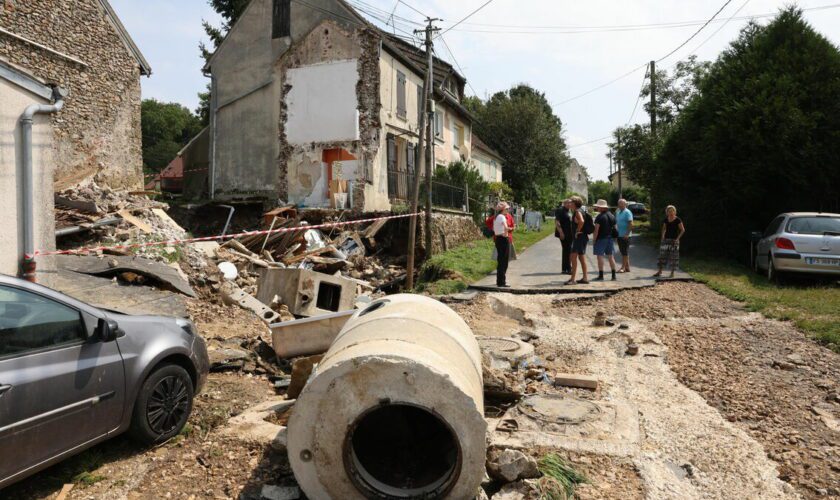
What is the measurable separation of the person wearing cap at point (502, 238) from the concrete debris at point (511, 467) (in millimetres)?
7852


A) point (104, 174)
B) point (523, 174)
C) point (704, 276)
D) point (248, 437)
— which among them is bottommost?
point (248, 437)

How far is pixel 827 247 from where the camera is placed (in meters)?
11.5

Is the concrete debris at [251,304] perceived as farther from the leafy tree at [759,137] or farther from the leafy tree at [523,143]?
the leafy tree at [523,143]

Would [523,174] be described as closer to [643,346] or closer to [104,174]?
[104,174]

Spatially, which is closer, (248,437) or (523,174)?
(248,437)

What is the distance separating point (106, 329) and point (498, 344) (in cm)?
486

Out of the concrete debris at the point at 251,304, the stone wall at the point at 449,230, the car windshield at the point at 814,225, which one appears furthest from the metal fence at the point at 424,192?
the car windshield at the point at 814,225

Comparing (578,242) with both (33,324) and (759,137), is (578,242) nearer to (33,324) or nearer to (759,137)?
(759,137)

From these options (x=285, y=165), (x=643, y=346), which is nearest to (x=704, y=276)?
(x=643, y=346)

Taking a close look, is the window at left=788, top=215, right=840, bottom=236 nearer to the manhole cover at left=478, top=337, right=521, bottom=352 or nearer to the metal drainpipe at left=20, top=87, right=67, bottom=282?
the manhole cover at left=478, top=337, right=521, bottom=352

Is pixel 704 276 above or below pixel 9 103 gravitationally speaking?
below

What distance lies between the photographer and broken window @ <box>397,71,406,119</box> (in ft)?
71.2

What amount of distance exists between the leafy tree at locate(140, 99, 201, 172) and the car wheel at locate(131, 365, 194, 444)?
54.6 meters

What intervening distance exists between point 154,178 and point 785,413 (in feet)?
117
